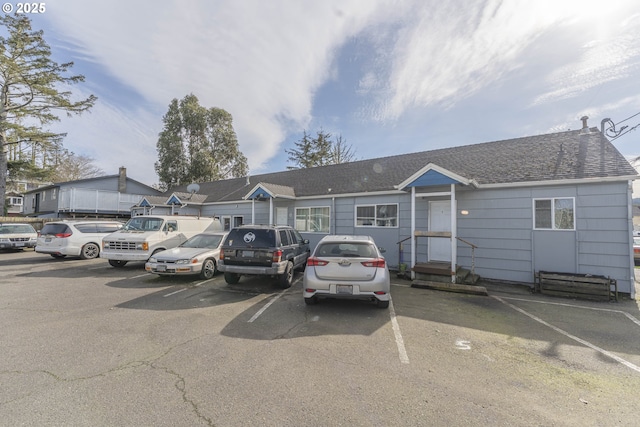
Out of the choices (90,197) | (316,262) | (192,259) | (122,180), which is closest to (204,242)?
(192,259)

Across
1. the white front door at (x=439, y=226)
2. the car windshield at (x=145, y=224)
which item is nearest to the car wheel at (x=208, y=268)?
the car windshield at (x=145, y=224)

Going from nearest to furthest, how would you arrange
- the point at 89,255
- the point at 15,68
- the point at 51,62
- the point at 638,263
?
the point at 89,255 → the point at 638,263 → the point at 15,68 → the point at 51,62

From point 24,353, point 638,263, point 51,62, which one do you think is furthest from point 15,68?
point 638,263

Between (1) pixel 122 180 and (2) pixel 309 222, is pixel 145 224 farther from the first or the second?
(1) pixel 122 180

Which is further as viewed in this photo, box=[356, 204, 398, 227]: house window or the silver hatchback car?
box=[356, 204, 398, 227]: house window

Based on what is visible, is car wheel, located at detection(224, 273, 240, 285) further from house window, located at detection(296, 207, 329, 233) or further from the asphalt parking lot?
house window, located at detection(296, 207, 329, 233)

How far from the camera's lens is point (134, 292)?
23.3 ft

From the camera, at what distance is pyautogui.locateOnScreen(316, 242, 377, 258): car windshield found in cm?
579

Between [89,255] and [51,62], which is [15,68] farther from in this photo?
[89,255]

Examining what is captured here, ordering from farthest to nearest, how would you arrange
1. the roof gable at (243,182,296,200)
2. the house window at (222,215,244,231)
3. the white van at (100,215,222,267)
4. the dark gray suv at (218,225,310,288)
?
the house window at (222,215,244,231) < the roof gable at (243,182,296,200) < the white van at (100,215,222,267) < the dark gray suv at (218,225,310,288)

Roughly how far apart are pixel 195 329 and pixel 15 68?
25.8m


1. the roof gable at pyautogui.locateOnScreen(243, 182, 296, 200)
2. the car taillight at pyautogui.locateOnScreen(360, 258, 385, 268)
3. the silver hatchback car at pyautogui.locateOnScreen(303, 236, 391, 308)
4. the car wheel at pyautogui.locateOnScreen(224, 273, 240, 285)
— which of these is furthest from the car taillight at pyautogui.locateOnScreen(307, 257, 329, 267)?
the roof gable at pyautogui.locateOnScreen(243, 182, 296, 200)

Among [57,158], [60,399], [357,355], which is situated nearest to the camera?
[60,399]

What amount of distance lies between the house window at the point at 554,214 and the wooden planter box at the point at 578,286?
1434 mm
